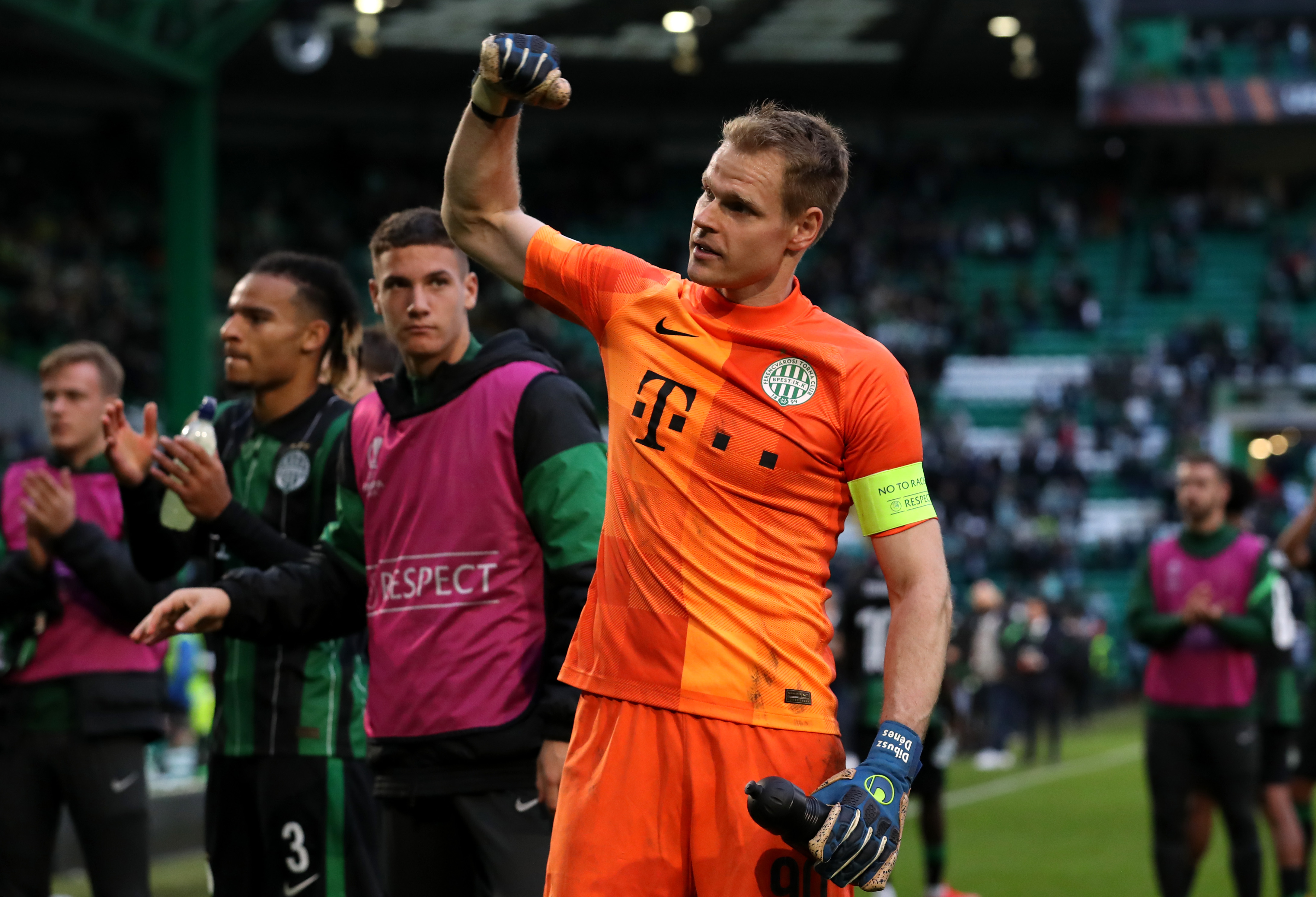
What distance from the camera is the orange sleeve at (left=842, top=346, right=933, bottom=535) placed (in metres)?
3.06

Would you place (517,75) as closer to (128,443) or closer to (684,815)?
(684,815)

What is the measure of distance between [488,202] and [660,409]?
0.57 m

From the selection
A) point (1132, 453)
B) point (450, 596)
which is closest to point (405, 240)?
point (450, 596)

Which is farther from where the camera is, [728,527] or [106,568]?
[106,568]

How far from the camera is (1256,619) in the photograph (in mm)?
7344

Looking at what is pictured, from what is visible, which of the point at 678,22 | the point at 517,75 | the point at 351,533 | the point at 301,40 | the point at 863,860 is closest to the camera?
the point at 863,860

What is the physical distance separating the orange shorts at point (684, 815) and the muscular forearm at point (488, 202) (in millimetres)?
962

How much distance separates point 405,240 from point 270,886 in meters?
1.78

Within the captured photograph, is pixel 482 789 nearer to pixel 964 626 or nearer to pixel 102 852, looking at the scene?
pixel 102 852

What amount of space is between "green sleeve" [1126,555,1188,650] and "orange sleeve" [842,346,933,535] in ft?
15.3

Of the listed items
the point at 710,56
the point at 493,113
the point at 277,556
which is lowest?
the point at 277,556

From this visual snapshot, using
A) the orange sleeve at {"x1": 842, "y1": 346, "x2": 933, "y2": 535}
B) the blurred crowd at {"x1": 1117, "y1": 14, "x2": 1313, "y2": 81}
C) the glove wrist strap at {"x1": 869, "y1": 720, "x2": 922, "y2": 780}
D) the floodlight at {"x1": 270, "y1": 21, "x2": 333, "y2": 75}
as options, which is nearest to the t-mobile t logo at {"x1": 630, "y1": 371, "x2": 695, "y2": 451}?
the orange sleeve at {"x1": 842, "y1": 346, "x2": 933, "y2": 535}

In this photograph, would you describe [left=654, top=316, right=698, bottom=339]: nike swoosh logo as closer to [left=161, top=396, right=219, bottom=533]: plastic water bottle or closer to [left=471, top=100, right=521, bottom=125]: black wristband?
[left=471, top=100, right=521, bottom=125]: black wristband

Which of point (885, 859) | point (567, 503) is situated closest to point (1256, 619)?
point (567, 503)
